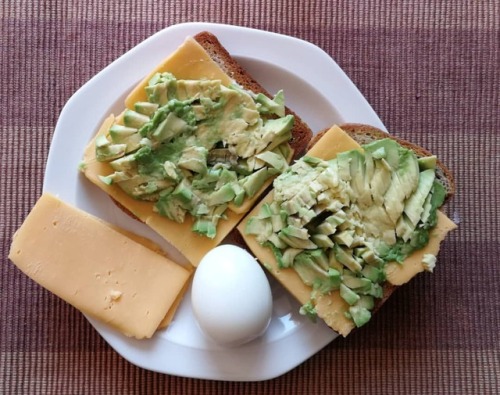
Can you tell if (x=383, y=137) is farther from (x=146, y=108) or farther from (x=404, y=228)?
(x=146, y=108)

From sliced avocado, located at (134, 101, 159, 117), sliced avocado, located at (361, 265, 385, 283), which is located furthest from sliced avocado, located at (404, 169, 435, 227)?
sliced avocado, located at (134, 101, 159, 117)

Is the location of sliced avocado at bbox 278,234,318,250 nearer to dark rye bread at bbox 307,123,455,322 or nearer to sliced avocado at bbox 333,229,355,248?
sliced avocado at bbox 333,229,355,248

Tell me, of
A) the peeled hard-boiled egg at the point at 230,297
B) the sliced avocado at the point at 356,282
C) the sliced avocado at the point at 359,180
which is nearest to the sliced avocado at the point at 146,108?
the peeled hard-boiled egg at the point at 230,297

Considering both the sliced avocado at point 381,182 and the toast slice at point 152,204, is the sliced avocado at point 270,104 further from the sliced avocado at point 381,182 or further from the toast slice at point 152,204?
the sliced avocado at point 381,182

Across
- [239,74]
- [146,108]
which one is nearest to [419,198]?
[239,74]

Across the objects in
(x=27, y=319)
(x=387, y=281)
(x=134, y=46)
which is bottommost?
(x=27, y=319)

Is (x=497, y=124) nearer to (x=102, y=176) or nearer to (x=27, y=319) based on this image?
(x=102, y=176)

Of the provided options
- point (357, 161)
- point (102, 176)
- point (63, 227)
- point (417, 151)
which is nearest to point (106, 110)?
point (102, 176)
